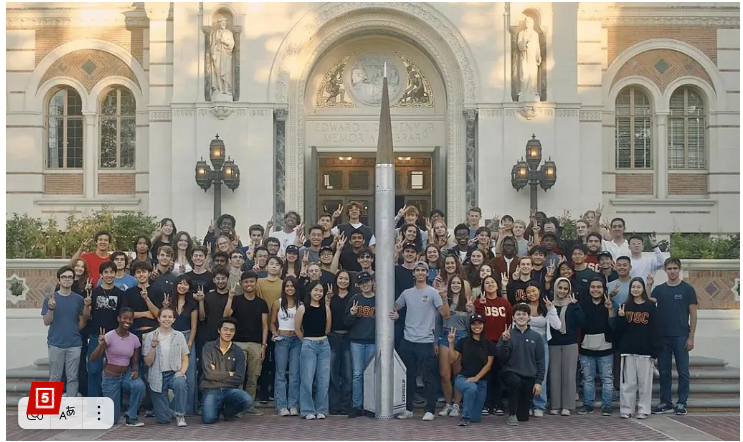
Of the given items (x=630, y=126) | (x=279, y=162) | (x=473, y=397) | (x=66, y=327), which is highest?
(x=630, y=126)

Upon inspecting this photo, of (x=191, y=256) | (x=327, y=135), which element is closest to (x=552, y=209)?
(x=327, y=135)

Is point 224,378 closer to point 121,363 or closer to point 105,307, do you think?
point 121,363

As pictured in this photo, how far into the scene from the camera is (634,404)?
12969mm

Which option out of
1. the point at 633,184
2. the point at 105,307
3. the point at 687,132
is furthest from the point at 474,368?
the point at 687,132

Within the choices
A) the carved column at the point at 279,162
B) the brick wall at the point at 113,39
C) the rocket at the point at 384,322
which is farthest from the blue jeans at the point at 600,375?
the brick wall at the point at 113,39

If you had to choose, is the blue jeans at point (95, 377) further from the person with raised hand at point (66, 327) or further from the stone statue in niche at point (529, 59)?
the stone statue in niche at point (529, 59)

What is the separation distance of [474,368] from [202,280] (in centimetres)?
363

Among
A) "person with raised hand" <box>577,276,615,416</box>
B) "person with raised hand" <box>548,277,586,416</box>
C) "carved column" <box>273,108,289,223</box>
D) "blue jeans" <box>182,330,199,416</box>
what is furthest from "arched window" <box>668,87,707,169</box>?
"blue jeans" <box>182,330,199,416</box>

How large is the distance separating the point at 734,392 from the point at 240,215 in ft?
35.6

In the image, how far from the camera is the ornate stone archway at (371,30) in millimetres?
21703

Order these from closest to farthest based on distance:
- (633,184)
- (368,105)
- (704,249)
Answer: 1. (704,249)
2. (368,105)
3. (633,184)

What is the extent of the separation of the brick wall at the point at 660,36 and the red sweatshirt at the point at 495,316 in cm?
1211

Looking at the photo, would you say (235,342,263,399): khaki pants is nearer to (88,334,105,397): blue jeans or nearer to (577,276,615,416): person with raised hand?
(88,334,105,397): blue jeans

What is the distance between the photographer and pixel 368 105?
910 inches
